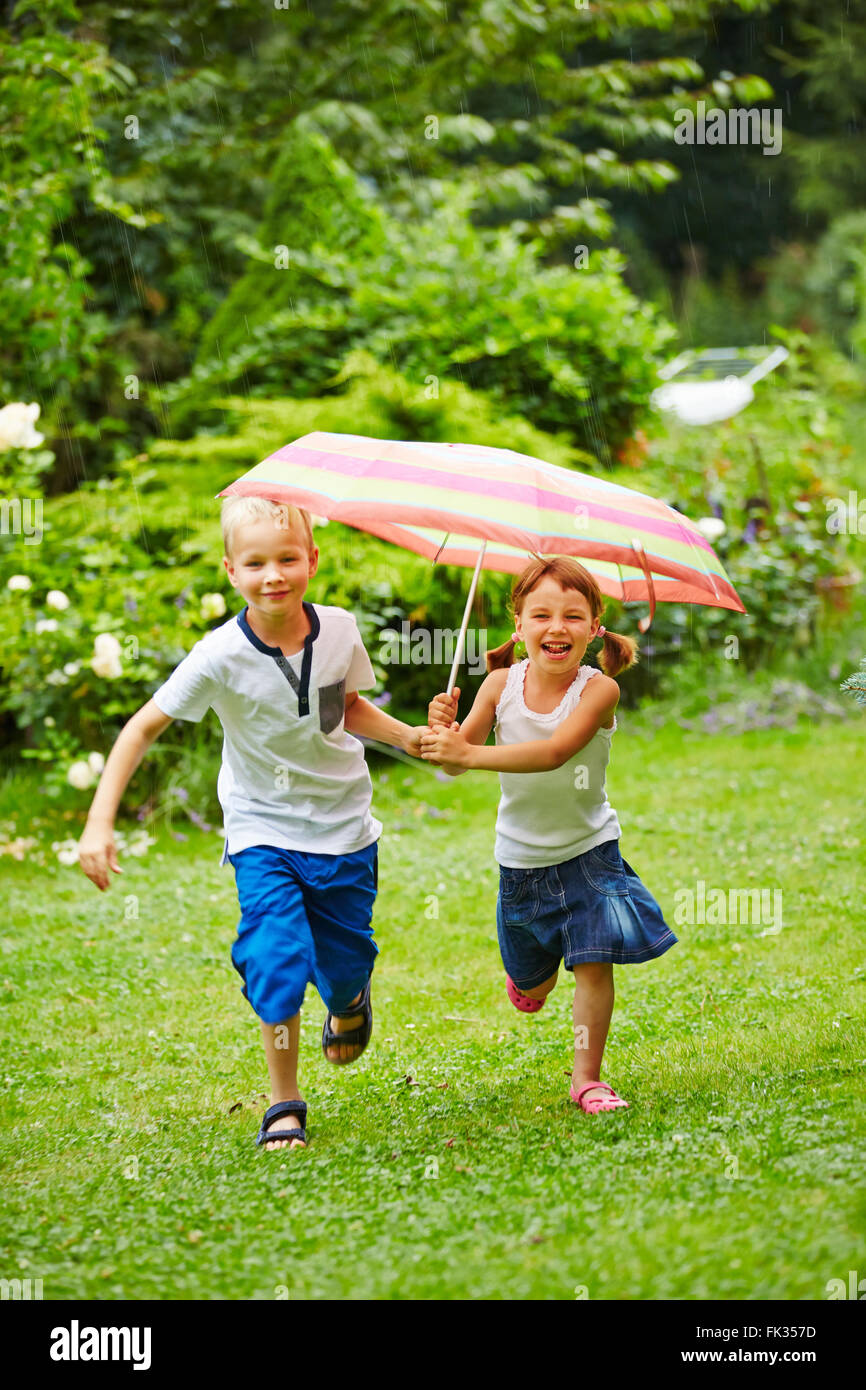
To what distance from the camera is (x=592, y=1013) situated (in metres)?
3.61

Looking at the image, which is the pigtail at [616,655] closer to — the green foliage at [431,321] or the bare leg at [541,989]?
the bare leg at [541,989]

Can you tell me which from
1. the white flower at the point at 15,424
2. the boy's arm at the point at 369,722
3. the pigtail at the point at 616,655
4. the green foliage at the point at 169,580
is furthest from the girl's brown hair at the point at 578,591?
the white flower at the point at 15,424

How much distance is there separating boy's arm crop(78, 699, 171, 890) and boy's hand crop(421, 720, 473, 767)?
0.67 meters

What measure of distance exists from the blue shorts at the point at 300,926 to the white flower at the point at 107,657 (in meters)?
2.83

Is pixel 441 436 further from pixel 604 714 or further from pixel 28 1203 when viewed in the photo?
pixel 28 1203

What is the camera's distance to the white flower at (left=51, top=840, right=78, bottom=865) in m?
6.14

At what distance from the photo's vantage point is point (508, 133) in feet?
38.1

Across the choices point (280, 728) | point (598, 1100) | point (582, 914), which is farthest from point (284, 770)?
point (598, 1100)

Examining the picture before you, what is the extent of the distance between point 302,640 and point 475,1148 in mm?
1390

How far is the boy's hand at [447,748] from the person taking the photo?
3.38 meters

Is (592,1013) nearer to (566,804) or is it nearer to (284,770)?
(566,804)

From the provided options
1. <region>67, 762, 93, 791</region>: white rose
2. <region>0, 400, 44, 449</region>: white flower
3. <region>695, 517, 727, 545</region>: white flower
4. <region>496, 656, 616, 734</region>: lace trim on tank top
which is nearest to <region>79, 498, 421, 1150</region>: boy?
<region>496, 656, 616, 734</region>: lace trim on tank top

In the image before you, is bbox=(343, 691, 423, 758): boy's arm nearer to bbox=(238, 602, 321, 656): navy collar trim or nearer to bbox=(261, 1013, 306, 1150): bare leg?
bbox=(238, 602, 321, 656): navy collar trim
